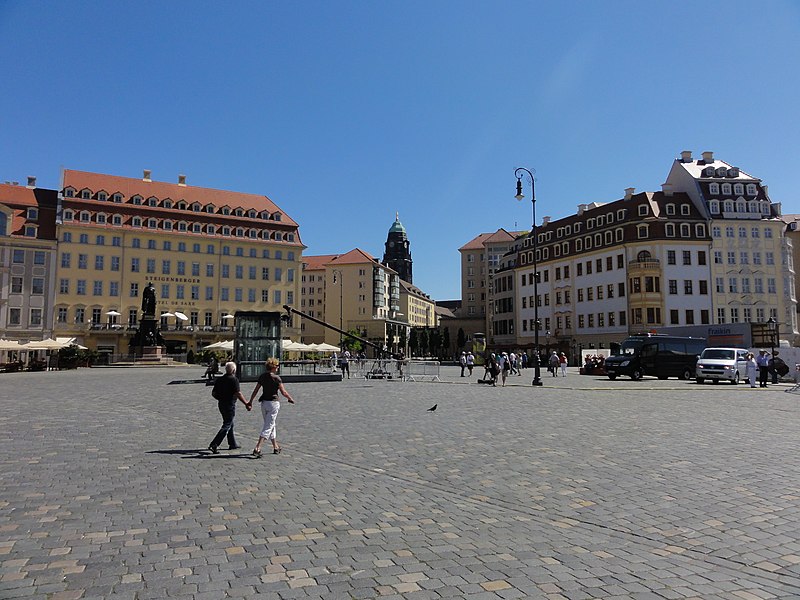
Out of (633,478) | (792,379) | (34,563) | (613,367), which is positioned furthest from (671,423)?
(792,379)

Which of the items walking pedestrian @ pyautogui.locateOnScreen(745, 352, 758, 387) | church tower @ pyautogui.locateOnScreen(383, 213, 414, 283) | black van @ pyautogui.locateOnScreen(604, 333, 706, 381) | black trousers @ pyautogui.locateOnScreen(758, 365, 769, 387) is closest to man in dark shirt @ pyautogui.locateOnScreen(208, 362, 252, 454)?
black trousers @ pyautogui.locateOnScreen(758, 365, 769, 387)

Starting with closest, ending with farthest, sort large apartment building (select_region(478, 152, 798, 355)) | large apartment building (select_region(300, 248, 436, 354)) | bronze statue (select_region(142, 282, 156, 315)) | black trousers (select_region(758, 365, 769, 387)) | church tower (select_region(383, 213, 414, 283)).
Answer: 1. black trousers (select_region(758, 365, 769, 387))
2. bronze statue (select_region(142, 282, 156, 315))
3. large apartment building (select_region(478, 152, 798, 355))
4. large apartment building (select_region(300, 248, 436, 354))
5. church tower (select_region(383, 213, 414, 283))

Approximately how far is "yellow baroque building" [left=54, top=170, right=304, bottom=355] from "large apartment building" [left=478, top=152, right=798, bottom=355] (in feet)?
138

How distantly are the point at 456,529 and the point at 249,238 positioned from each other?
272 feet

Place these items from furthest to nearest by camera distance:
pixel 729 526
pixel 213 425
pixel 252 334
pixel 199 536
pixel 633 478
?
pixel 252 334, pixel 213 425, pixel 633 478, pixel 729 526, pixel 199 536

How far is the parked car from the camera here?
1324 inches

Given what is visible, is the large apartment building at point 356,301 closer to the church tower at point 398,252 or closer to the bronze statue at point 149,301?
the church tower at point 398,252

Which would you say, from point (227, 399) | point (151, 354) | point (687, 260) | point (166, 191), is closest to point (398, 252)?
point (166, 191)

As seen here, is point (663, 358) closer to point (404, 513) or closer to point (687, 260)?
point (687, 260)

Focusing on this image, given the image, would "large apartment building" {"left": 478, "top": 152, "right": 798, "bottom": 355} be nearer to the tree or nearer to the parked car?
the parked car

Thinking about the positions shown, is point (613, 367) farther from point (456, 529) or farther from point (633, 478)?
point (456, 529)

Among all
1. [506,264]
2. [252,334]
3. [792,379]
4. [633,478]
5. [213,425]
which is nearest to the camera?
[633,478]

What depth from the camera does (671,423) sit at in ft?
48.1

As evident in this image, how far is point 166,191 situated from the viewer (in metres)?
84.2
